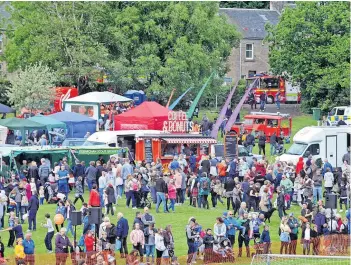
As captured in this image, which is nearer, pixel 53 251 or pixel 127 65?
pixel 53 251

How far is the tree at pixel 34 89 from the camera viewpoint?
55.2 meters

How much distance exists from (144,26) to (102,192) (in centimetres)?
2515

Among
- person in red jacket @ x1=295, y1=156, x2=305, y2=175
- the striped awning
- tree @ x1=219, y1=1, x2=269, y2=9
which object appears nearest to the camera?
person in red jacket @ x1=295, y1=156, x2=305, y2=175

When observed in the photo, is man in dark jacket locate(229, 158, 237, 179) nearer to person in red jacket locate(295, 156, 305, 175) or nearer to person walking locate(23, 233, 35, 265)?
person in red jacket locate(295, 156, 305, 175)

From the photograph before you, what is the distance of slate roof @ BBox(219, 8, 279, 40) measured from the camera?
74.6 metres

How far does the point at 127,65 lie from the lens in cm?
5872

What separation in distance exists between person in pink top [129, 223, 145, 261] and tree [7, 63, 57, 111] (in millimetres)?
27701

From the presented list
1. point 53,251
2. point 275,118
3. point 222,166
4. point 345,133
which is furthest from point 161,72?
point 53,251

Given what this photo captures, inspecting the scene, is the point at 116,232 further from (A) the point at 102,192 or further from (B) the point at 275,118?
(B) the point at 275,118

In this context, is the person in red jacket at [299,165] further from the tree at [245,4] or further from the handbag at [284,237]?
the tree at [245,4]

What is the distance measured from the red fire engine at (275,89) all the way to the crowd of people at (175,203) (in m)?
23.0

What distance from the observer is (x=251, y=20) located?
75.8 m

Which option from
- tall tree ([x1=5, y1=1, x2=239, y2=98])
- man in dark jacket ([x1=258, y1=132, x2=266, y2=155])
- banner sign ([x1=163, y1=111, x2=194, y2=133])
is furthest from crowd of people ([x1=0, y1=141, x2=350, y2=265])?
tall tree ([x1=5, y1=1, x2=239, y2=98])

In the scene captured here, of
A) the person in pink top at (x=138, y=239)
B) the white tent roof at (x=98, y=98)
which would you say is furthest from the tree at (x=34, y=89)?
the person in pink top at (x=138, y=239)
